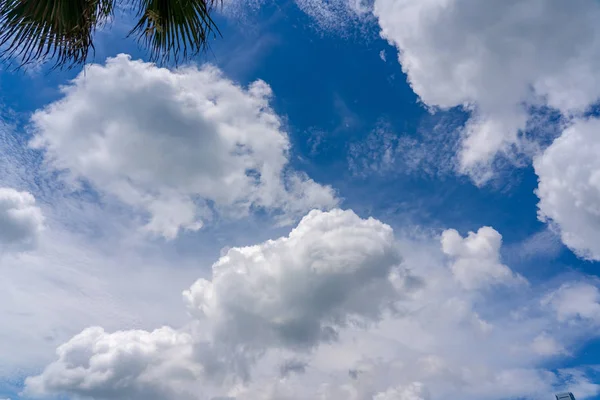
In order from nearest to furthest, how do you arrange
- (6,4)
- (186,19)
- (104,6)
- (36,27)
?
1. (6,4)
2. (36,27)
3. (104,6)
4. (186,19)

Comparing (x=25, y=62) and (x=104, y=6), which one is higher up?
(x=104, y=6)

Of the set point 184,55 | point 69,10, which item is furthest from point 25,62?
point 184,55

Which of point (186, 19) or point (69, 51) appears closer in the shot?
point (69, 51)

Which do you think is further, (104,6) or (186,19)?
(186,19)

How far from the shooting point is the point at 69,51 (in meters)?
6.66

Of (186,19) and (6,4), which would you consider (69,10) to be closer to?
(6,4)

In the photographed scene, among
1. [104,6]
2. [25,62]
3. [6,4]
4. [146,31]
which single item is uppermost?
[104,6]

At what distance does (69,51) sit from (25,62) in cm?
69

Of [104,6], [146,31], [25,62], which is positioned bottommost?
[25,62]

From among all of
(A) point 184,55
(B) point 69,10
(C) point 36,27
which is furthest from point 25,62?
(A) point 184,55

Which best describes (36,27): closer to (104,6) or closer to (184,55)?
(104,6)

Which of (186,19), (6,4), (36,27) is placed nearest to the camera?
(6,4)

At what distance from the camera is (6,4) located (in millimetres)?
5891

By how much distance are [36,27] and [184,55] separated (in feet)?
6.95
